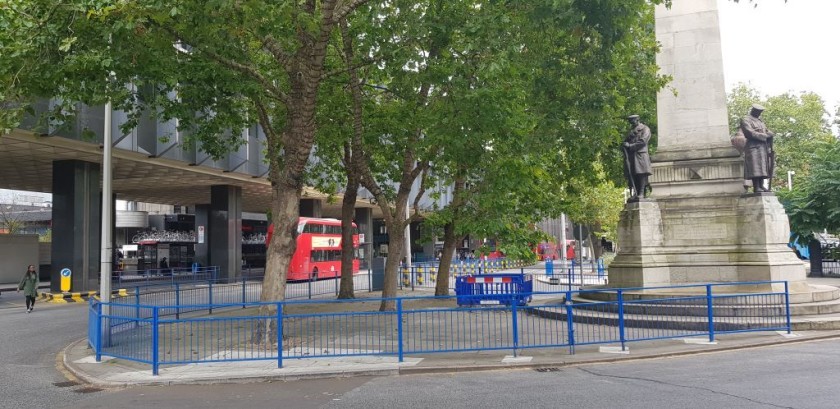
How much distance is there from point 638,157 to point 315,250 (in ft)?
74.9

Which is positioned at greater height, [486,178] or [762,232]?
[486,178]

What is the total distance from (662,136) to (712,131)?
1.20m

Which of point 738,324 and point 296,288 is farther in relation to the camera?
point 296,288

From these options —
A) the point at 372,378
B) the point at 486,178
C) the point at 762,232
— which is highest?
the point at 486,178

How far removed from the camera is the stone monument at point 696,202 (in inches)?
550

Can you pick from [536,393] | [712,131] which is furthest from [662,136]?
[536,393]

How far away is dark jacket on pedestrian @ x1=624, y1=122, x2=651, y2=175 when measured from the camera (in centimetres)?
1489

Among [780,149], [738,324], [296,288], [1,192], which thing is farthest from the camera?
[1,192]

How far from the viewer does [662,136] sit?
52.1 feet

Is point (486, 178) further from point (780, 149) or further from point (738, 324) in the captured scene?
point (780, 149)

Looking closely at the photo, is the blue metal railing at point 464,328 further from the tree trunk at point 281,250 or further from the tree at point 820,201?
the tree at point 820,201

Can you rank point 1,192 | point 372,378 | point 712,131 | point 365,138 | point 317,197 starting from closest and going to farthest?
point 372,378, point 712,131, point 365,138, point 317,197, point 1,192

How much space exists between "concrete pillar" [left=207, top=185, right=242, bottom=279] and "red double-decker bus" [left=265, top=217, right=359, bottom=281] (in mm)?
2575

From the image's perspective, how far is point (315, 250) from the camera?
34375 mm
